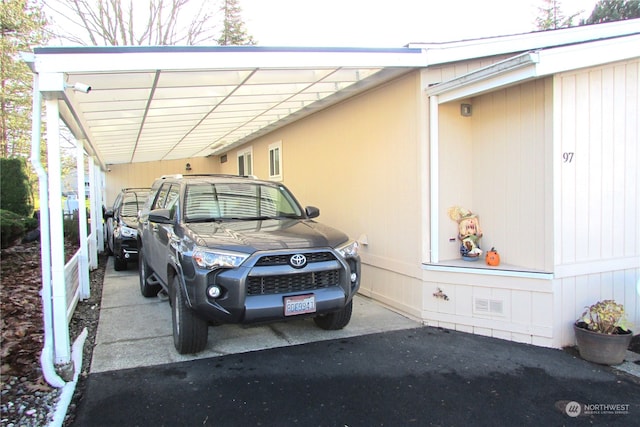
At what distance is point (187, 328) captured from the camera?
4.11 m

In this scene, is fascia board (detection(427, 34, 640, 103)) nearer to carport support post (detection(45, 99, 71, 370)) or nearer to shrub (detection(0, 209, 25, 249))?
carport support post (detection(45, 99, 71, 370))

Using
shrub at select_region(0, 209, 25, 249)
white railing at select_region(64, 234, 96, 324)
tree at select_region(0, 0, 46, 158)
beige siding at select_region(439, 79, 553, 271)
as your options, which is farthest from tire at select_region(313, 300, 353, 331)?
tree at select_region(0, 0, 46, 158)

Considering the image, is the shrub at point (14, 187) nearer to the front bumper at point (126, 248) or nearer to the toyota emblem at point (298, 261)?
the front bumper at point (126, 248)

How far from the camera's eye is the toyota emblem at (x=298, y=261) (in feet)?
13.0

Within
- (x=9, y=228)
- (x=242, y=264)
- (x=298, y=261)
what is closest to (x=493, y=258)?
(x=298, y=261)

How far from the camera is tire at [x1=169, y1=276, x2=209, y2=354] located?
13.4ft

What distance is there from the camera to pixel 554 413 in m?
3.17

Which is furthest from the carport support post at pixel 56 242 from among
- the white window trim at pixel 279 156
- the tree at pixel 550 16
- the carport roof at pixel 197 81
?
the tree at pixel 550 16

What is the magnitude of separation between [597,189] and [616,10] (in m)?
21.9

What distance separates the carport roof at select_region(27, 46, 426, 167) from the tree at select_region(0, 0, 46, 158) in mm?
11981

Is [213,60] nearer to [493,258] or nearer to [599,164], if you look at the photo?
[493,258]

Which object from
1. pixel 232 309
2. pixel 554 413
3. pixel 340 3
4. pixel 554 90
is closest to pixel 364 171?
pixel 554 90

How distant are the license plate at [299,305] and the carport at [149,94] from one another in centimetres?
192

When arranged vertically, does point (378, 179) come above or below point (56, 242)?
above
